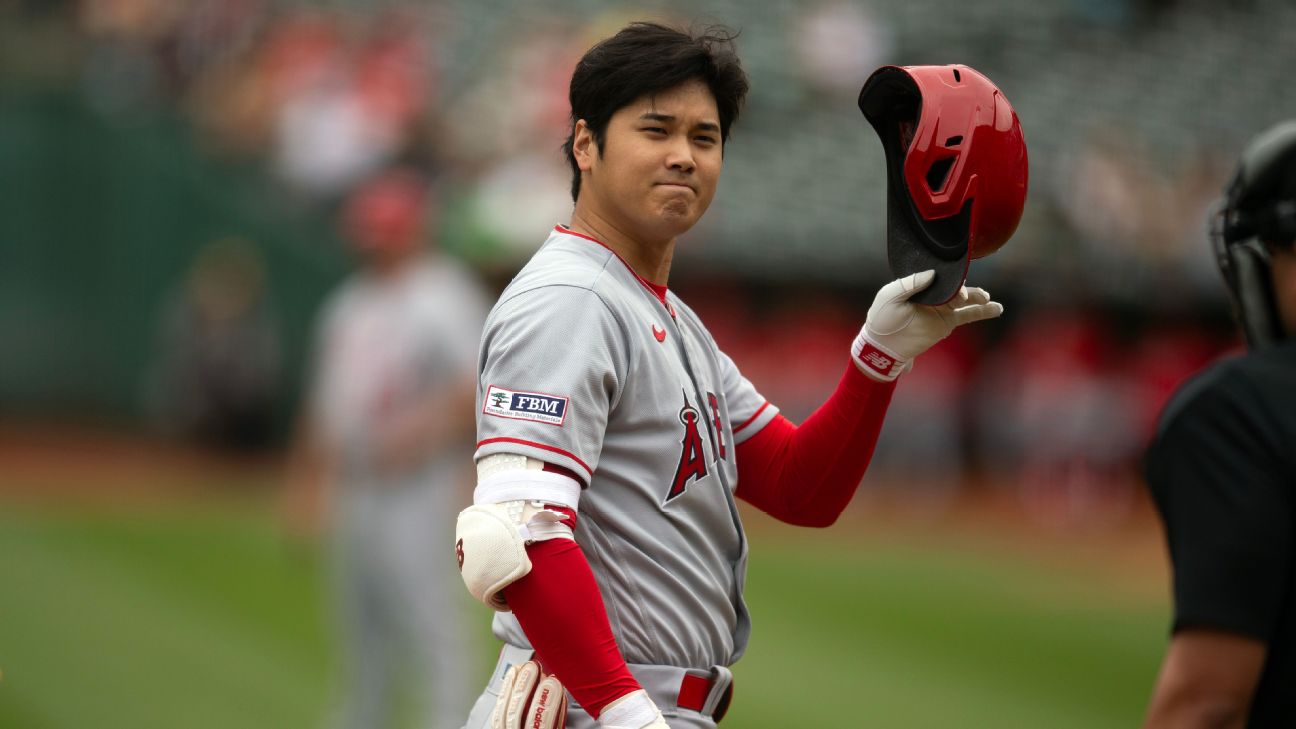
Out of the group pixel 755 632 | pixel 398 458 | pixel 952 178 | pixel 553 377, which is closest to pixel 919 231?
pixel 952 178

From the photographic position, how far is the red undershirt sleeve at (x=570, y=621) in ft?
8.19

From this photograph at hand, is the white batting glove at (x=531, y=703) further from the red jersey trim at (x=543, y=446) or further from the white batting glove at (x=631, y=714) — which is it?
the red jersey trim at (x=543, y=446)

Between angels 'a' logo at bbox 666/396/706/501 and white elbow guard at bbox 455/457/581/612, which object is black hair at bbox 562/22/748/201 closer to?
angels 'a' logo at bbox 666/396/706/501

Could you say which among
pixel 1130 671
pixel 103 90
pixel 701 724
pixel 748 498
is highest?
pixel 103 90

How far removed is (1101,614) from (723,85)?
814 cm

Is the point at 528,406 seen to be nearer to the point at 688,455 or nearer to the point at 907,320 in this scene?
the point at 688,455

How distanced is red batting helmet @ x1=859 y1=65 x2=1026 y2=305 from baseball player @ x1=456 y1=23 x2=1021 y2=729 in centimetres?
7

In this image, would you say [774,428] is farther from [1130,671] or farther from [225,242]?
[225,242]

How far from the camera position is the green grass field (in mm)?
7363

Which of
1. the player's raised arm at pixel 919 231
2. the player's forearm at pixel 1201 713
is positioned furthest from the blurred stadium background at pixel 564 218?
the player's forearm at pixel 1201 713

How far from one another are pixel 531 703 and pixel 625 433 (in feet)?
1.62

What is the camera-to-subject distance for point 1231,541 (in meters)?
2.36

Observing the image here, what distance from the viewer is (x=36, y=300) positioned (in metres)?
15.6

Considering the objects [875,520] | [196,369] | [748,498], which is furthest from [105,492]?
[748,498]
